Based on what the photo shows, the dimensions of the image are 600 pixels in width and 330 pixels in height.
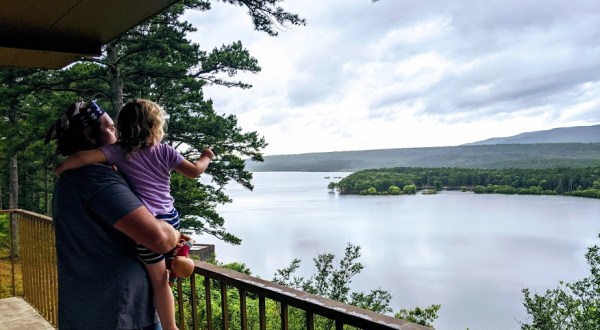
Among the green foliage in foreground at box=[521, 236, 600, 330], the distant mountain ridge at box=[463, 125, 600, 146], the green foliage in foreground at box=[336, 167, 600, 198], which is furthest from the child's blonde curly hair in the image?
the distant mountain ridge at box=[463, 125, 600, 146]

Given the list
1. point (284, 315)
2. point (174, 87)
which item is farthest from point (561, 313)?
point (284, 315)

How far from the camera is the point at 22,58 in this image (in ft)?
8.33

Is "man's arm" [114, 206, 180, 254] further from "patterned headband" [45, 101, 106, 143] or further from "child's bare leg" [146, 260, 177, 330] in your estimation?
"patterned headband" [45, 101, 106, 143]

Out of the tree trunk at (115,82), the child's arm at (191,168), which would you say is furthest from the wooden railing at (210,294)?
the tree trunk at (115,82)

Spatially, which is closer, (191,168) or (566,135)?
(191,168)

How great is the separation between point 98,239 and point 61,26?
1542mm

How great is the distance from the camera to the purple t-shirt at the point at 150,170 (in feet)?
3.85

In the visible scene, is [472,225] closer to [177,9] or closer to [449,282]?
[449,282]

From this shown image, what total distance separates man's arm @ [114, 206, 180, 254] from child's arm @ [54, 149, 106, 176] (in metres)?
0.20

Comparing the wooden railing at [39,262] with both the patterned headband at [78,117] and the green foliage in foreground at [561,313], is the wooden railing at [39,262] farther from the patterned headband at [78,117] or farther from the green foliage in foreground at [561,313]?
the green foliage in foreground at [561,313]

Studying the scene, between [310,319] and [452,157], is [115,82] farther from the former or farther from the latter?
[452,157]

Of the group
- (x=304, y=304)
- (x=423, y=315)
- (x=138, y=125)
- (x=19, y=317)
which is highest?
(x=138, y=125)

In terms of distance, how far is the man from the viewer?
1.04 meters

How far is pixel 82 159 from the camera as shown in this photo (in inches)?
43.7
